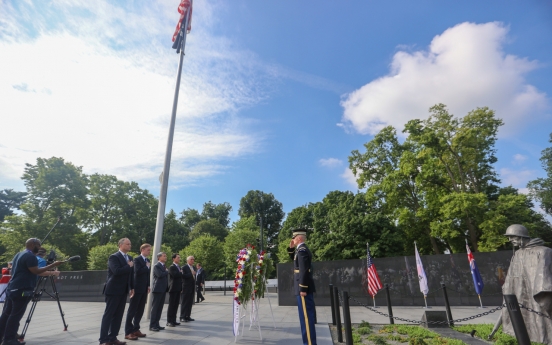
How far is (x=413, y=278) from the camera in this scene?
13.5 m

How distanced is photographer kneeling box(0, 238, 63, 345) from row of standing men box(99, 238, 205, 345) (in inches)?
53.3

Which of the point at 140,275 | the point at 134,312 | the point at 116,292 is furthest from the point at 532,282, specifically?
the point at 134,312

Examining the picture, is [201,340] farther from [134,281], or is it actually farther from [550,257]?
[550,257]

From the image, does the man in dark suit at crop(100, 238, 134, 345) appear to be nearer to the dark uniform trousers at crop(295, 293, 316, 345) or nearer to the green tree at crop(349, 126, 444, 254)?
the dark uniform trousers at crop(295, 293, 316, 345)

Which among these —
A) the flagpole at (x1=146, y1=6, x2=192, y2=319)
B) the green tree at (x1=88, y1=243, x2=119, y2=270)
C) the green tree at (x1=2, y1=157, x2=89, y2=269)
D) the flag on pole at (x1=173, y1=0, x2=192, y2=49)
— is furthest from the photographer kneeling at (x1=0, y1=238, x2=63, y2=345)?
the green tree at (x1=2, y1=157, x2=89, y2=269)

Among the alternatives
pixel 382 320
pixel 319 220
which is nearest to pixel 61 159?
pixel 319 220

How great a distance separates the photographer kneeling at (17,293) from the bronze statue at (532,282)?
30.2ft

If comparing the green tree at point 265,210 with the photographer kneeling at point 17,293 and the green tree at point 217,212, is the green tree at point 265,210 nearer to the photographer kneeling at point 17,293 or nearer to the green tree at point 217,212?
the green tree at point 217,212

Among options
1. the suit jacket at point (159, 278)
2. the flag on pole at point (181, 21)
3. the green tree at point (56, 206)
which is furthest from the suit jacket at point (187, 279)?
the green tree at point (56, 206)

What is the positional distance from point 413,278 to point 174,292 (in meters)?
10.4

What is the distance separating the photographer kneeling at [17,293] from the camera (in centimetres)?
559

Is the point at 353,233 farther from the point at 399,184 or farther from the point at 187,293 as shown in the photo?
the point at 187,293

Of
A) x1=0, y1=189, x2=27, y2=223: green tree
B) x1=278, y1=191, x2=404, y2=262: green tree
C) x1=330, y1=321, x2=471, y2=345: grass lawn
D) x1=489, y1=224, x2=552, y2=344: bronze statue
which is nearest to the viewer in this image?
x1=489, y1=224, x2=552, y2=344: bronze statue

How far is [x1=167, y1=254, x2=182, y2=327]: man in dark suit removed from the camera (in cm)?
855
